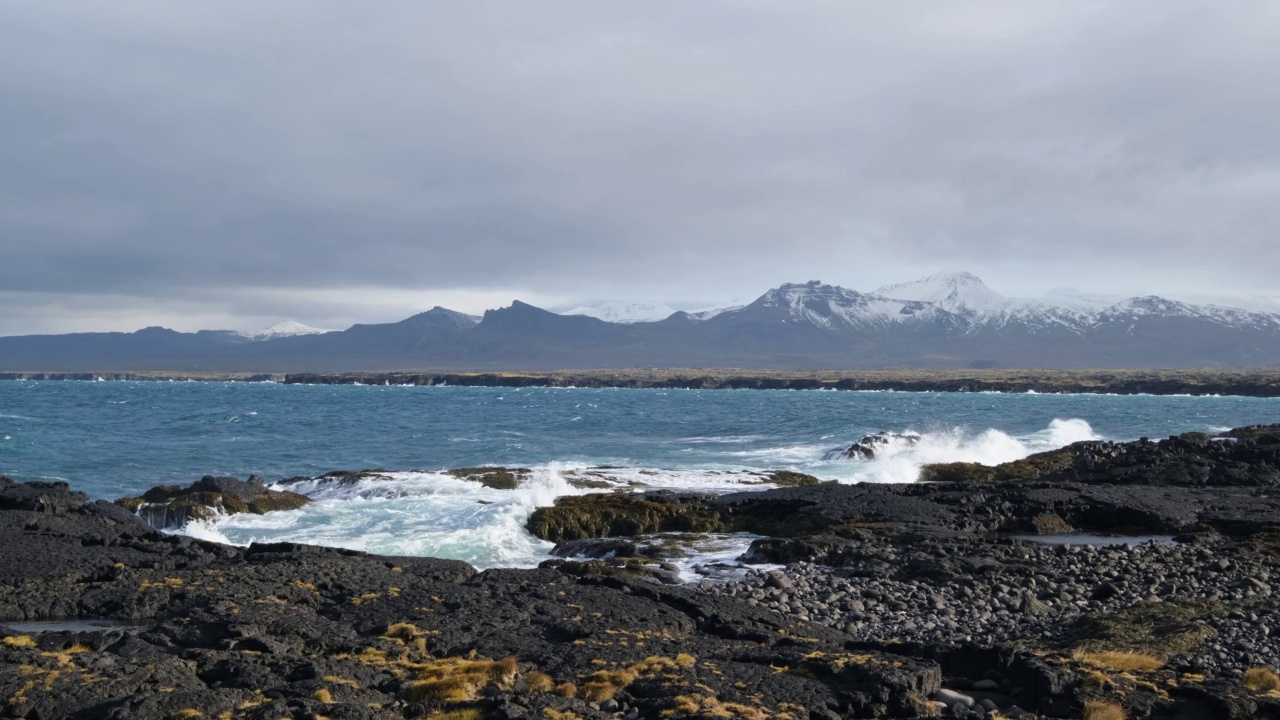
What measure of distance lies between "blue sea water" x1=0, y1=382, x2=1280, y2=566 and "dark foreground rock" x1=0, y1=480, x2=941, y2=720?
8.27m

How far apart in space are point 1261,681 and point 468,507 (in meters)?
24.1

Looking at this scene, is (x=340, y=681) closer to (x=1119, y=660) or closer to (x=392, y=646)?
(x=392, y=646)

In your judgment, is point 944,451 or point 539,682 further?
point 944,451

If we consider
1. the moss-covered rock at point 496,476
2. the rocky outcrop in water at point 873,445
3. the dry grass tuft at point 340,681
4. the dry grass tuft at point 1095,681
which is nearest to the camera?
the dry grass tuft at point 340,681

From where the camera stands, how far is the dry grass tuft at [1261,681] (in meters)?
12.3

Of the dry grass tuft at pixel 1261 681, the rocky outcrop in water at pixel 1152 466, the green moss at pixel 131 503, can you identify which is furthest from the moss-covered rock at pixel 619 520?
the dry grass tuft at pixel 1261 681

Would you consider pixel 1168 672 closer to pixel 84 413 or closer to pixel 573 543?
pixel 573 543

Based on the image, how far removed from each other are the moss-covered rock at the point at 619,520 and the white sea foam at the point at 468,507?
30.3 inches

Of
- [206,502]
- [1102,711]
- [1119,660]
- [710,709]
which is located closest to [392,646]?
[710,709]

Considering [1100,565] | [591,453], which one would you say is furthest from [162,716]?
[591,453]

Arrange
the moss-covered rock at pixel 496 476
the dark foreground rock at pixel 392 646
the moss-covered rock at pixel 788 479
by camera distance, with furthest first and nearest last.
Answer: the moss-covered rock at pixel 788 479
the moss-covered rock at pixel 496 476
the dark foreground rock at pixel 392 646

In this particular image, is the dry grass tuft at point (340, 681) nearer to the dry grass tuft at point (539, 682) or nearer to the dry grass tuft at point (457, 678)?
the dry grass tuft at point (457, 678)

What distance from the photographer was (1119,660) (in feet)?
45.6

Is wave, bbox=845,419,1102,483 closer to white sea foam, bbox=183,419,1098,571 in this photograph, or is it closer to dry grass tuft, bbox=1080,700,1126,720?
white sea foam, bbox=183,419,1098,571
